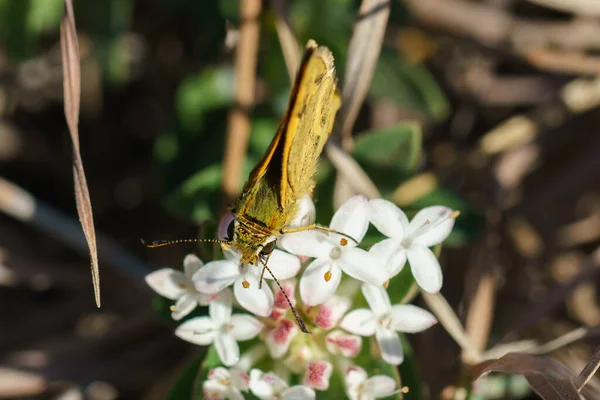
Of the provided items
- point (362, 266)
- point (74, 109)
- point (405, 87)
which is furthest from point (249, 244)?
point (405, 87)

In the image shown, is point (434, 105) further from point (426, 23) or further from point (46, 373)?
point (46, 373)

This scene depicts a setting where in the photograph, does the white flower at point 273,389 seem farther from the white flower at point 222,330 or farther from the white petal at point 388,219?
the white petal at point 388,219

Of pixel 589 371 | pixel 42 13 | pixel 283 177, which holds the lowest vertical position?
pixel 589 371

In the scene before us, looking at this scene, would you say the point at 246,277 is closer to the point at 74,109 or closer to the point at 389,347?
the point at 389,347

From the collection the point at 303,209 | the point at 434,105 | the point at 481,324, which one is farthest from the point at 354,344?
the point at 434,105

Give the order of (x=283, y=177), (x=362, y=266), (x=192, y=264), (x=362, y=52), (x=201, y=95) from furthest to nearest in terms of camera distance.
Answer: (x=201, y=95) → (x=362, y=52) → (x=192, y=264) → (x=362, y=266) → (x=283, y=177)
